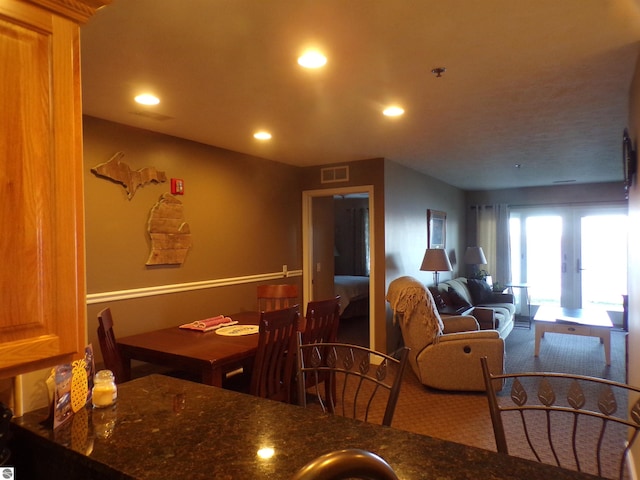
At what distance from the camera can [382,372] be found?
1.52 meters

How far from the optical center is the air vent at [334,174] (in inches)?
190

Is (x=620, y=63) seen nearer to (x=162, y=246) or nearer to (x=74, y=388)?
(x=74, y=388)

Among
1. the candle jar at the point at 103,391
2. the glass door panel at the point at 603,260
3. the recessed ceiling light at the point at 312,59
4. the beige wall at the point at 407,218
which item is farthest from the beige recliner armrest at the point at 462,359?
the glass door panel at the point at 603,260

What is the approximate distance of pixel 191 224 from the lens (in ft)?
12.3

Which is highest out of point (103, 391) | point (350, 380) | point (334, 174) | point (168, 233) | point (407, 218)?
point (334, 174)

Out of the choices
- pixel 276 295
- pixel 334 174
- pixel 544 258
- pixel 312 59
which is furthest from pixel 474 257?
pixel 312 59

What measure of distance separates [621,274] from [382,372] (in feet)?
23.5

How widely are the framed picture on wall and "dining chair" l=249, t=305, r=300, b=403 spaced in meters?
3.64

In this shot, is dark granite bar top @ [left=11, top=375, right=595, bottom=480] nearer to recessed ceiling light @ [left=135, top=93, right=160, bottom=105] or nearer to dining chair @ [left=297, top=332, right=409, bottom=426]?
dining chair @ [left=297, top=332, right=409, bottom=426]

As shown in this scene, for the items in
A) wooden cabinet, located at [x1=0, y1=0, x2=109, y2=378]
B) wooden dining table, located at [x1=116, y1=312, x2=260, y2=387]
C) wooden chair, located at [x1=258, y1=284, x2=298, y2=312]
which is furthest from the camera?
wooden chair, located at [x1=258, y1=284, x2=298, y2=312]

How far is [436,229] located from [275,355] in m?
4.18

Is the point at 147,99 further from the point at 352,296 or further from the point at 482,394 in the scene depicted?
the point at 352,296

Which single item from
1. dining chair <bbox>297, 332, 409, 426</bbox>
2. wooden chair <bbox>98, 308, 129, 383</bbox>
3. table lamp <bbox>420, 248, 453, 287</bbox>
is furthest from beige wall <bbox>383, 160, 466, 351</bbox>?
wooden chair <bbox>98, 308, 129, 383</bbox>

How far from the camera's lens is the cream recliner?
3721 millimetres
